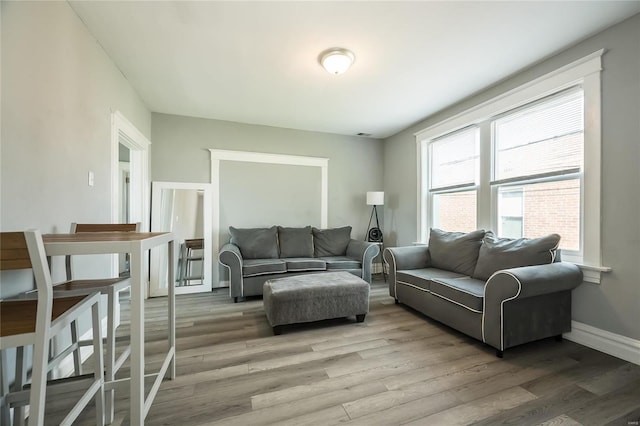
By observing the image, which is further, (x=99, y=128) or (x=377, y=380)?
(x=99, y=128)

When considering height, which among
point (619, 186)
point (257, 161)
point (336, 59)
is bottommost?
point (619, 186)

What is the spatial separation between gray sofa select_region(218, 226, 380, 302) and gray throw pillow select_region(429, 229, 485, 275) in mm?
808

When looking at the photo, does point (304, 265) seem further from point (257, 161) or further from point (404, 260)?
point (257, 161)

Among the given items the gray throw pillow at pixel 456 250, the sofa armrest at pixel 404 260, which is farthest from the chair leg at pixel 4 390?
the gray throw pillow at pixel 456 250

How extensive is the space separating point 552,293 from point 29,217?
3542mm

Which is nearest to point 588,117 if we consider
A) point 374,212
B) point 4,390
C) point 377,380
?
point 377,380

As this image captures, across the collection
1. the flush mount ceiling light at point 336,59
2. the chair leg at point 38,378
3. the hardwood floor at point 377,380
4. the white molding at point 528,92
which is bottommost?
the hardwood floor at point 377,380

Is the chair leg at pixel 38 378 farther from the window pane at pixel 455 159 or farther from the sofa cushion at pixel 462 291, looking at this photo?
the window pane at pixel 455 159

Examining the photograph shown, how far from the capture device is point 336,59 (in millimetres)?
2275

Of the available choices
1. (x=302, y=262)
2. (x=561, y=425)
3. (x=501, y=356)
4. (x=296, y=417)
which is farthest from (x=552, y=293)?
(x=302, y=262)

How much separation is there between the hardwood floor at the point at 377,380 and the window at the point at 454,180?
5.27ft

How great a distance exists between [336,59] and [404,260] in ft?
7.44

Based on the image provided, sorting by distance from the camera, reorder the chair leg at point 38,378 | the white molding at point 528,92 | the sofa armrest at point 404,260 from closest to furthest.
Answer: the chair leg at point 38,378 < the white molding at point 528,92 < the sofa armrest at point 404,260

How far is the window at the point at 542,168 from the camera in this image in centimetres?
229
